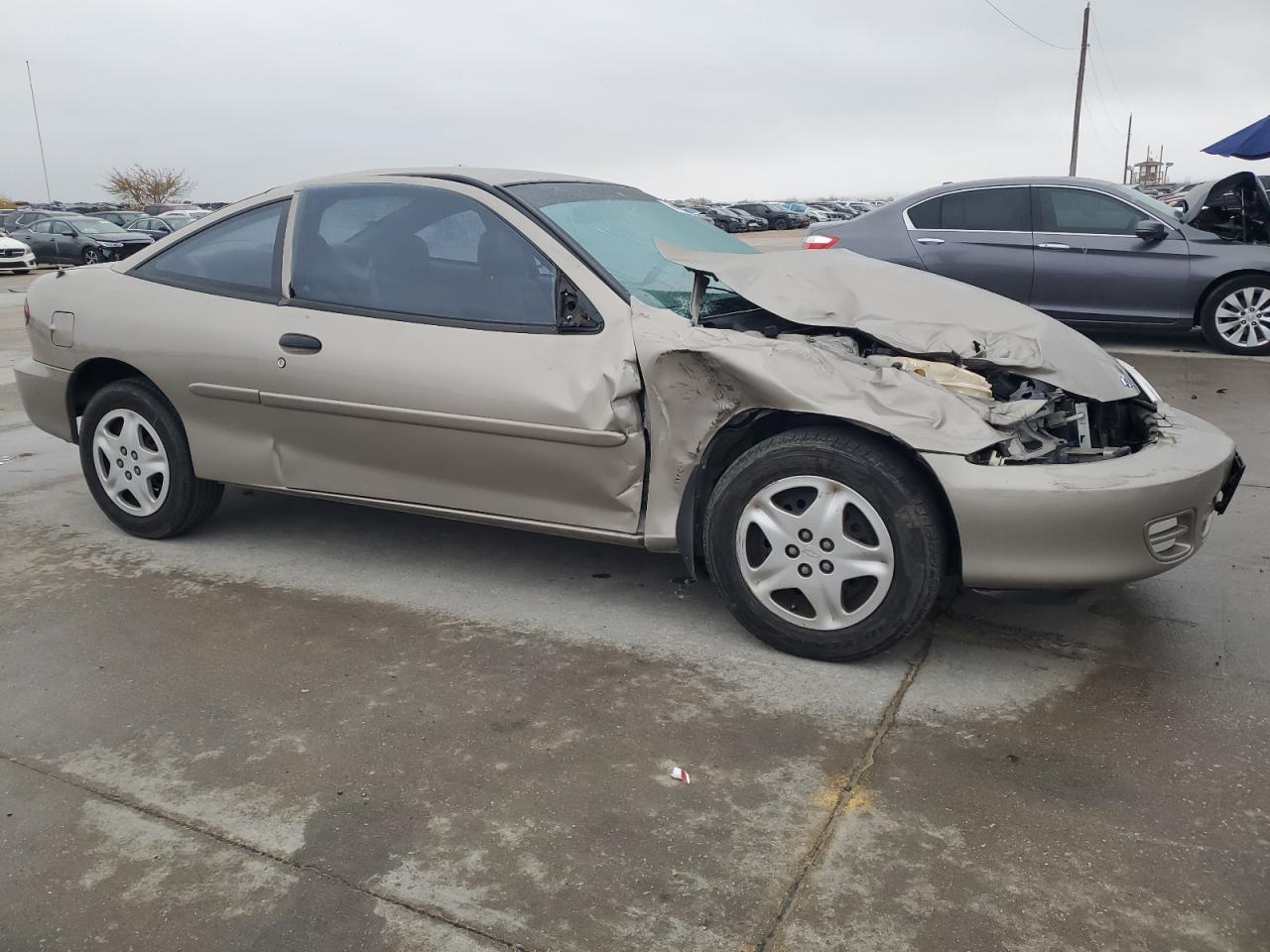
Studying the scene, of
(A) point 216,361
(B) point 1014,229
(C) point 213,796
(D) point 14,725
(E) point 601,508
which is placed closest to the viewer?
(C) point 213,796

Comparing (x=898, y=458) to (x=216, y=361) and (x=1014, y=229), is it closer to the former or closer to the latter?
(x=216, y=361)

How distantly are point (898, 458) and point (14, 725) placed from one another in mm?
2643

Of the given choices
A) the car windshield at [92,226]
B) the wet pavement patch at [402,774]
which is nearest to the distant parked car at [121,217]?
the car windshield at [92,226]

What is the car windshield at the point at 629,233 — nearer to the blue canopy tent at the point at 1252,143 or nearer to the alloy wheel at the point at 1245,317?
the alloy wheel at the point at 1245,317

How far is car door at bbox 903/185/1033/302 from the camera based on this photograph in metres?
9.20

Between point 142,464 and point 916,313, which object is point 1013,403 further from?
point 142,464

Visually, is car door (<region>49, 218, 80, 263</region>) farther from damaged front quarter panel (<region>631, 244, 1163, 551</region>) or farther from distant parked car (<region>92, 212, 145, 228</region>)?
damaged front quarter panel (<region>631, 244, 1163, 551</region>)

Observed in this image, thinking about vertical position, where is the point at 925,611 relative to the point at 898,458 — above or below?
below

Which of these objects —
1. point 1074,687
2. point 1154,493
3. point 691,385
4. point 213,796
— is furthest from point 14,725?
point 1154,493

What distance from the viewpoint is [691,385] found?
346 centimetres

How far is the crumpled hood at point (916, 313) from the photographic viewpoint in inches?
140

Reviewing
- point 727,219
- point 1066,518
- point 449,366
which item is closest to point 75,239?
point 449,366

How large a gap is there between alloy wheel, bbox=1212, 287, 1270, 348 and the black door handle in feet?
25.0

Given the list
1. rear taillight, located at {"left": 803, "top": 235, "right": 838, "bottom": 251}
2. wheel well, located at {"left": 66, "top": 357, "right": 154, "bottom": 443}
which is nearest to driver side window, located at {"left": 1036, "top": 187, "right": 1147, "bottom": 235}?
rear taillight, located at {"left": 803, "top": 235, "right": 838, "bottom": 251}
